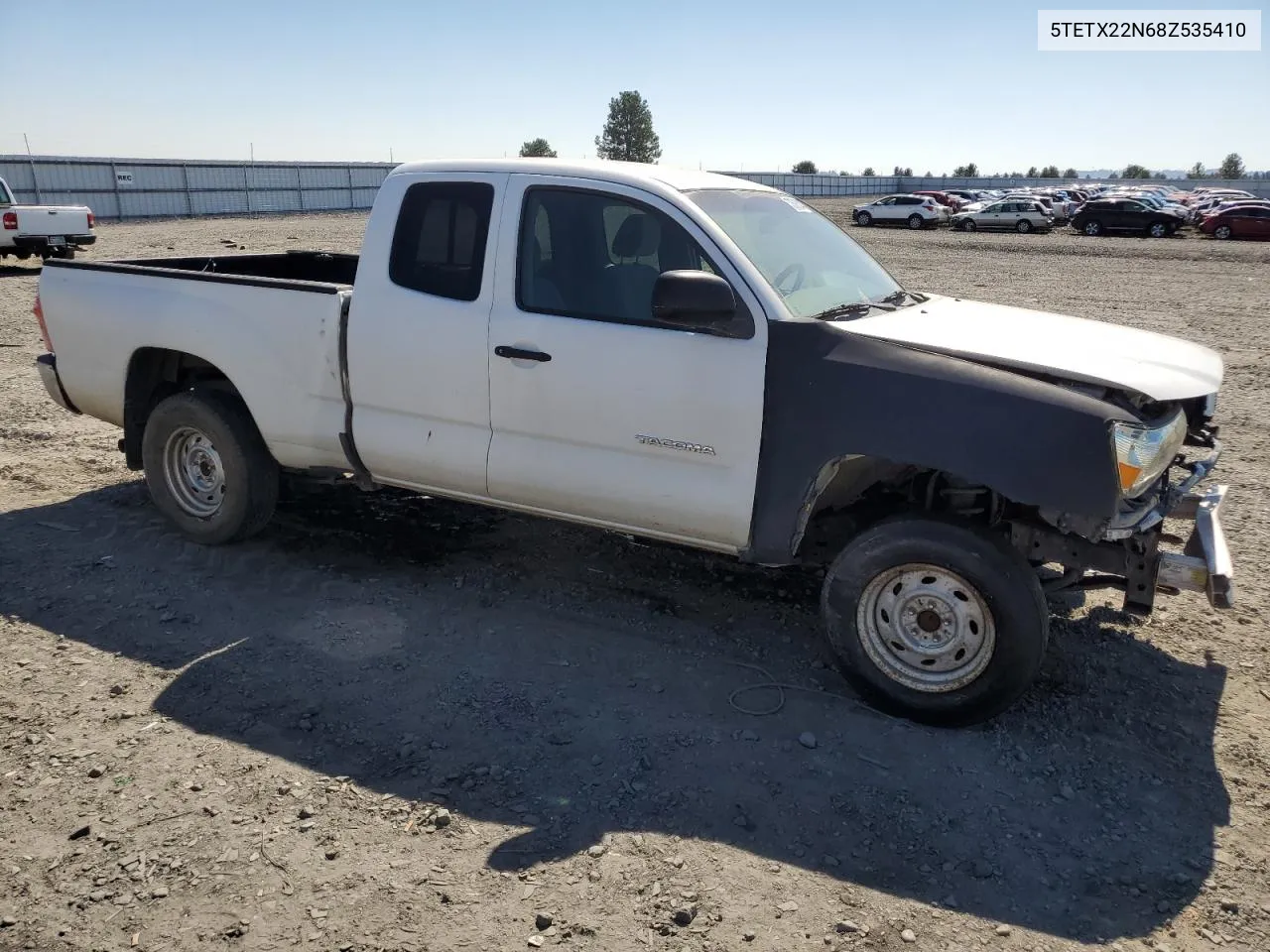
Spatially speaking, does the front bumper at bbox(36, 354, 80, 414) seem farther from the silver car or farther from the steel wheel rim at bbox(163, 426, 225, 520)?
the silver car

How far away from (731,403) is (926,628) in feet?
3.98

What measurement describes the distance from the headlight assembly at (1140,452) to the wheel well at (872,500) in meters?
0.55

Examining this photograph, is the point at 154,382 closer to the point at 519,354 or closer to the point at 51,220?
the point at 519,354

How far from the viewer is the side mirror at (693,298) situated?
412 centimetres

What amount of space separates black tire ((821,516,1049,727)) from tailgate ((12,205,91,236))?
20.6 m

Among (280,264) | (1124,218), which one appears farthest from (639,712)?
(1124,218)

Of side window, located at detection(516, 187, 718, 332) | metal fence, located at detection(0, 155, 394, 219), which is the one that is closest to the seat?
side window, located at detection(516, 187, 718, 332)

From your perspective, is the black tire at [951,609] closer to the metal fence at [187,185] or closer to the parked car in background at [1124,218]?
the metal fence at [187,185]

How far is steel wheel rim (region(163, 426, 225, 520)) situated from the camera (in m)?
5.97

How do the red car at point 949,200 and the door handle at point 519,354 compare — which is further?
the red car at point 949,200

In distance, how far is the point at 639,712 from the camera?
14.0 feet

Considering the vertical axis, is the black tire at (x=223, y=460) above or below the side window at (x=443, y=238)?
below

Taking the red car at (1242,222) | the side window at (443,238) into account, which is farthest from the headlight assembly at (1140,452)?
the red car at (1242,222)

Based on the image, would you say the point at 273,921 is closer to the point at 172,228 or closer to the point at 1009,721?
the point at 1009,721
